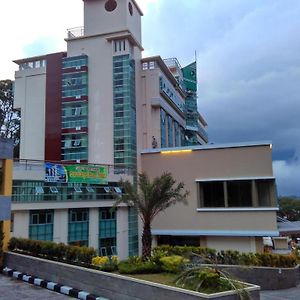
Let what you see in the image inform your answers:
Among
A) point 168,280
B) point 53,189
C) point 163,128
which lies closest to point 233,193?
point 53,189

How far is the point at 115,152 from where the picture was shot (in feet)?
133

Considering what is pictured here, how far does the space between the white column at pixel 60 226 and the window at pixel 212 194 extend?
37.4ft

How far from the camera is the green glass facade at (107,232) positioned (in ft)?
109

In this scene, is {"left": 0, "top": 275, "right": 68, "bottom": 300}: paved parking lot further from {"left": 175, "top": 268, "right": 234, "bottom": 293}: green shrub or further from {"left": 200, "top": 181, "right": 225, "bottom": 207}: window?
{"left": 200, "top": 181, "right": 225, "bottom": 207}: window

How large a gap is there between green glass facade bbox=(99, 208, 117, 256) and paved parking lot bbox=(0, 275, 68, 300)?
20665 mm

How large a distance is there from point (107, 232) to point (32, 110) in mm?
A: 19829

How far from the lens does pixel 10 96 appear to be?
184 ft

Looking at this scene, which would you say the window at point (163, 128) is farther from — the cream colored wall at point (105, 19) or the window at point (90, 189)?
the window at point (90, 189)

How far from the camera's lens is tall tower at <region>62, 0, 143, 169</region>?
40688 millimetres

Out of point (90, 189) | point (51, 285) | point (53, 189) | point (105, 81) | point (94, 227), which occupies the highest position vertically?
point (105, 81)

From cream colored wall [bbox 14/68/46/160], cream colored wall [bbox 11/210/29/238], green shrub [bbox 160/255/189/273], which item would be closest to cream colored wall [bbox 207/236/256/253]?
cream colored wall [bbox 11/210/29/238]

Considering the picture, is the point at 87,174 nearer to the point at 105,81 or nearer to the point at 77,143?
the point at 77,143

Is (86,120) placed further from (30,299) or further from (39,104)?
(30,299)

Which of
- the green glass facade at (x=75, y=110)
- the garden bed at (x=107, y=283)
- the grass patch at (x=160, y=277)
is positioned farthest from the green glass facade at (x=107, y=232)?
the grass patch at (x=160, y=277)
